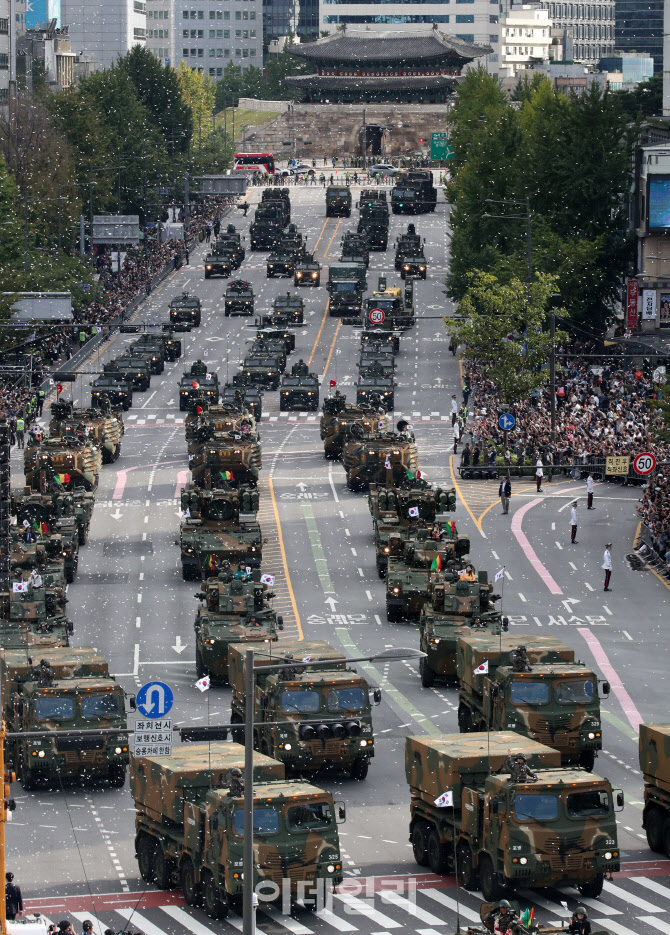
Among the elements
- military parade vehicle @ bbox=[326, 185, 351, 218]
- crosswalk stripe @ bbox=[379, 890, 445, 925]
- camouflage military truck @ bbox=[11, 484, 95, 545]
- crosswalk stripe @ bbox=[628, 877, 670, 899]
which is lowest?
crosswalk stripe @ bbox=[379, 890, 445, 925]

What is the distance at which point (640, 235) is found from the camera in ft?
388

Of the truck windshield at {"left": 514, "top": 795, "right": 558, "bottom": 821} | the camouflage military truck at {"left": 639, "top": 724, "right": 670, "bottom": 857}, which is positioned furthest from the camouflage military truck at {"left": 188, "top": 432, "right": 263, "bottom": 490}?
the truck windshield at {"left": 514, "top": 795, "right": 558, "bottom": 821}

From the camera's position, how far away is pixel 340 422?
310 ft

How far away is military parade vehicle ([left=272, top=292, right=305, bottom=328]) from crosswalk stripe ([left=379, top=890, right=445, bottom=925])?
306 ft

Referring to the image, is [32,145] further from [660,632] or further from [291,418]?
[660,632]

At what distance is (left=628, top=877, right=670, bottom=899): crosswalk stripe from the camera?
41.1 m

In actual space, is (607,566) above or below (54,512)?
below

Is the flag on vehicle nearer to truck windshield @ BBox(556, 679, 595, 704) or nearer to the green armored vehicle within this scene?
truck windshield @ BBox(556, 679, 595, 704)

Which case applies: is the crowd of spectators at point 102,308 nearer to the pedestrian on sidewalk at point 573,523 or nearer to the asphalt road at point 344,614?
the asphalt road at point 344,614

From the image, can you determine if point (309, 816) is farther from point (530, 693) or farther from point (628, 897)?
point (530, 693)

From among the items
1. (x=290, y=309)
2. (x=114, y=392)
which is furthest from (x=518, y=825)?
(x=290, y=309)

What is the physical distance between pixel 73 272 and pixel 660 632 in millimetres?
76065

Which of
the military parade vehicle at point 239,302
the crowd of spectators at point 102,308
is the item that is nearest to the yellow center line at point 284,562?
the crowd of spectators at point 102,308

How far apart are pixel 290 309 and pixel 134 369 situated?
64.4 feet
